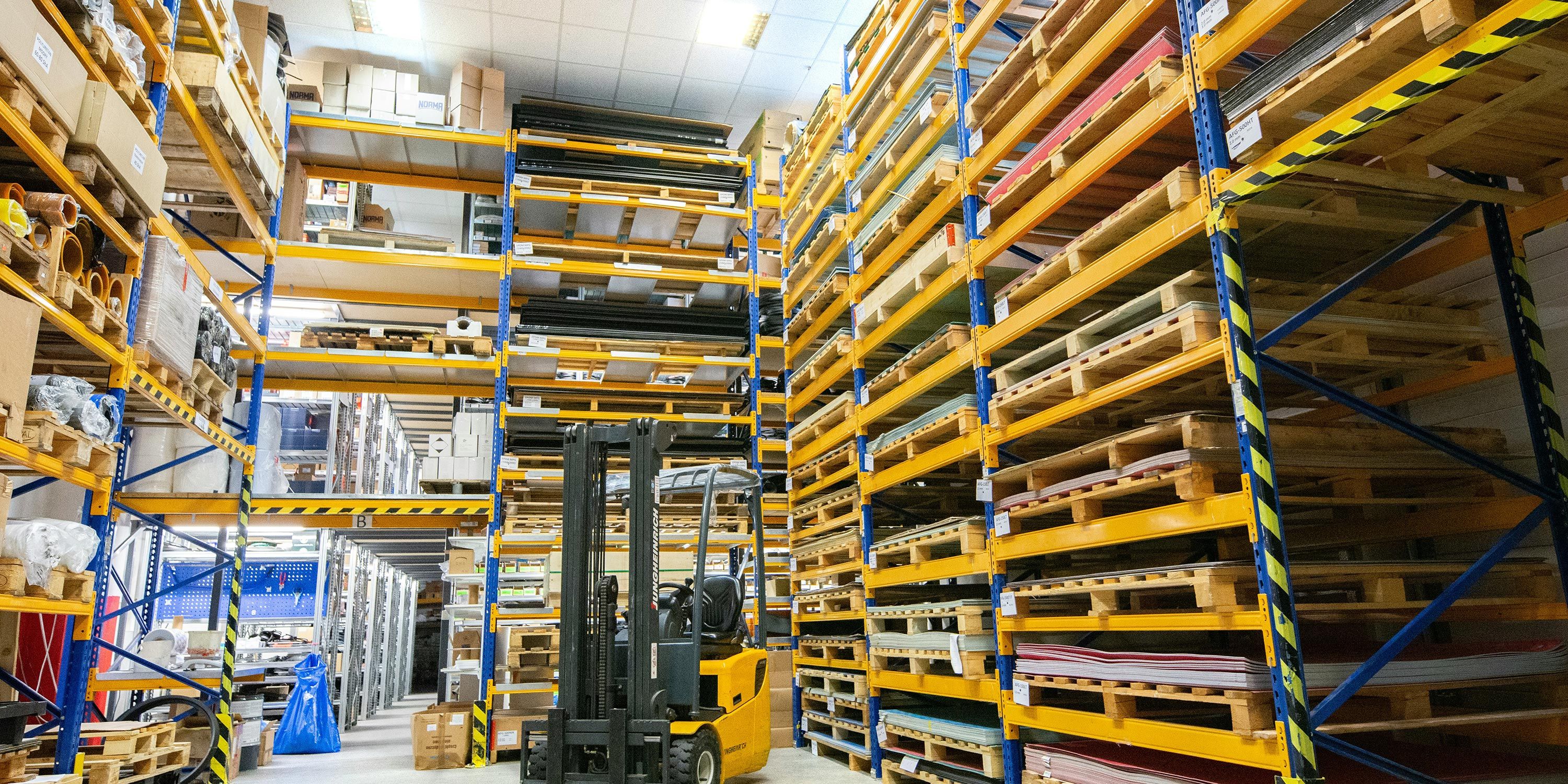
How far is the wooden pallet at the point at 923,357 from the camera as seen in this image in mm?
6512

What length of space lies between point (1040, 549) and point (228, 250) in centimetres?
816

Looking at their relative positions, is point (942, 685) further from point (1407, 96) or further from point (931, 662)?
point (1407, 96)

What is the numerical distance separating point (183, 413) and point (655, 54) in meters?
7.55

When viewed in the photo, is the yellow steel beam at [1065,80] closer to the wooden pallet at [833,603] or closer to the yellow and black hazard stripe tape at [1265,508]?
the yellow and black hazard stripe tape at [1265,508]

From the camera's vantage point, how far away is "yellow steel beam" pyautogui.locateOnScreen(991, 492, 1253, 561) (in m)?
3.98

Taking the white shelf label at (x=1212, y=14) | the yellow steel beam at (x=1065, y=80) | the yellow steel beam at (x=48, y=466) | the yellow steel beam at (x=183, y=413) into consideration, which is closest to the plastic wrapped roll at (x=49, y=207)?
the yellow steel beam at (x=48, y=466)

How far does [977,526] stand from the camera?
610 cm

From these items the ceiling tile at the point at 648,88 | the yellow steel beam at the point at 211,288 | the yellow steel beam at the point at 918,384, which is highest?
the ceiling tile at the point at 648,88

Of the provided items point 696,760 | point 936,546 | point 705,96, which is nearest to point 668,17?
point 705,96

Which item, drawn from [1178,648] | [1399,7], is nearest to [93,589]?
[1178,648]

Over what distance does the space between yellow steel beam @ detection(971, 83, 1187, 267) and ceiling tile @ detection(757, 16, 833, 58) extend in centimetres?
654

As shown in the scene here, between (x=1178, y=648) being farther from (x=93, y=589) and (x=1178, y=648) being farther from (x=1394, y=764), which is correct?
(x=93, y=589)

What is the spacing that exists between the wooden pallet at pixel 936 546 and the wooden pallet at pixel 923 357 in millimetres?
1229

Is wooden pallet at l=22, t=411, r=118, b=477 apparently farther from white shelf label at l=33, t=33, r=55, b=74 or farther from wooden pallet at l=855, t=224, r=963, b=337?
wooden pallet at l=855, t=224, r=963, b=337
